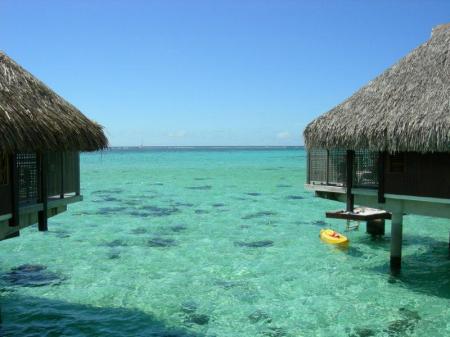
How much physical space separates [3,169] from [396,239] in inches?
414

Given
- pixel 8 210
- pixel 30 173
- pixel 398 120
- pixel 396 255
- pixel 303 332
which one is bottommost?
pixel 303 332

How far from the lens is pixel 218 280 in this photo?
13.8 m

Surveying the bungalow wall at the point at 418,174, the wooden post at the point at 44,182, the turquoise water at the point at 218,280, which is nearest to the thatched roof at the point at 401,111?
the bungalow wall at the point at 418,174

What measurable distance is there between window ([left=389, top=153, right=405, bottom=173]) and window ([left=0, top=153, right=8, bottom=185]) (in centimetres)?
930

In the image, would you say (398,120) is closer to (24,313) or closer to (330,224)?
(24,313)

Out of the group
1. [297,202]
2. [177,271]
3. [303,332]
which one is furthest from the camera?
[297,202]

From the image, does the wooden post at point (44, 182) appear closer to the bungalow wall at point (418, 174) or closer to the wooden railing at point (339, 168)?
the wooden railing at point (339, 168)

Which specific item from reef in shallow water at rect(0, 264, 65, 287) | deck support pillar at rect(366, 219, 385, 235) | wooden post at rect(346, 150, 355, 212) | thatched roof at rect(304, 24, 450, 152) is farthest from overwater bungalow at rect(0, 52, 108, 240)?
deck support pillar at rect(366, 219, 385, 235)

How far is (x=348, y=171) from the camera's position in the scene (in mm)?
13156

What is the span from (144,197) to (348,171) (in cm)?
2371

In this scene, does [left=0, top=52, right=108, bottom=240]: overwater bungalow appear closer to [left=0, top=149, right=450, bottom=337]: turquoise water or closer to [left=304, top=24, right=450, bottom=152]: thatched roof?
[left=0, top=149, right=450, bottom=337]: turquoise water

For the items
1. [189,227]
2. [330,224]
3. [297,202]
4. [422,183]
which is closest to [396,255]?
[422,183]

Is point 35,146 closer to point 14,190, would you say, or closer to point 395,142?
point 14,190

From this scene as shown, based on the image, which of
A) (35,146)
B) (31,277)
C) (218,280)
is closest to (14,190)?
(35,146)
